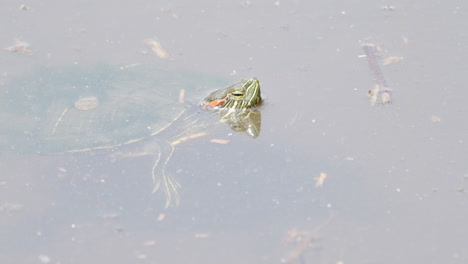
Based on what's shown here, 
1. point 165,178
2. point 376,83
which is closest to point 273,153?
point 165,178

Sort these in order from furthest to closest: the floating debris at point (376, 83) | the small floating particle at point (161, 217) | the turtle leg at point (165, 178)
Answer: the floating debris at point (376, 83) → the turtle leg at point (165, 178) → the small floating particle at point (161, 217)

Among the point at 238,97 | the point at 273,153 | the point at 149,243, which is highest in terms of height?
the point at 238,97

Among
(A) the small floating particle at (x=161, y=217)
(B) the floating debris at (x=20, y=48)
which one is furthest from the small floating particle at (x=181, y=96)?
(B) the floating debris at (x=20, y=48)

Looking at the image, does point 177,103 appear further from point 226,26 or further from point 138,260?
point 138,260

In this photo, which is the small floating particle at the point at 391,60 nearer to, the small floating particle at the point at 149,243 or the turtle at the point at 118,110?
the turtle at the point at 118,110

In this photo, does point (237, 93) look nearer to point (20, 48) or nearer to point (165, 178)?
point (165, 178)

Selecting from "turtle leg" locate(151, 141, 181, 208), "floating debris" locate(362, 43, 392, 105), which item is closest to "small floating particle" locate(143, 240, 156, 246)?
"turtle leg" locate(151, 141, 181, 208)
